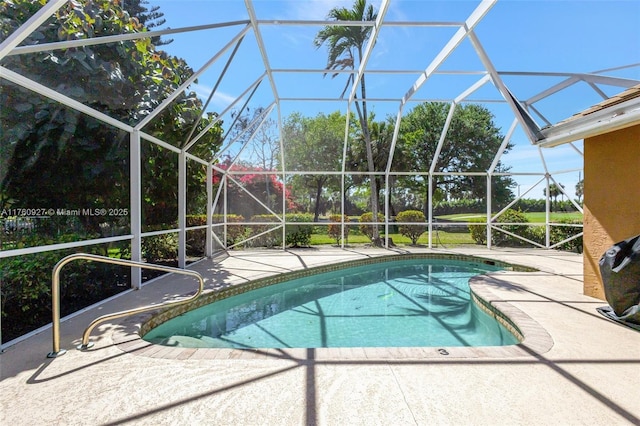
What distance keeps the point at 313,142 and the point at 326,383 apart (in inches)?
441

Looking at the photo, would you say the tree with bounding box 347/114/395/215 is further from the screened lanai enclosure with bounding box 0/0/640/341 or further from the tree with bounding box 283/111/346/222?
the tree with bounding box 283/111/346/222

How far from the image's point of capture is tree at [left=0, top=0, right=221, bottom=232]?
324 cm

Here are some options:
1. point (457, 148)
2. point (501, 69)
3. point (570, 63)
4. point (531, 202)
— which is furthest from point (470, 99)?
point (457, 148)

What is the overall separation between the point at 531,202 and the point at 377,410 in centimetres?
1107

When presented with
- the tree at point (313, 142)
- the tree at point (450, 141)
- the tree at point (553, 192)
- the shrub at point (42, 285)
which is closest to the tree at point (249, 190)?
the tree at point (313, 142)

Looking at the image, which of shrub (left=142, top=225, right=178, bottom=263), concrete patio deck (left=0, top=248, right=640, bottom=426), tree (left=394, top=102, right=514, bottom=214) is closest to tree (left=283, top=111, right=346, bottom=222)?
tree (left=394, top=102, right=514, bottom=214)

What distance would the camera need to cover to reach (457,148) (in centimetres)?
1392

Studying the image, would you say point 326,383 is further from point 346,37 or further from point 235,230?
point 346,37

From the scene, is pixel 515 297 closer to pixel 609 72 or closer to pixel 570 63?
pixel 609 72

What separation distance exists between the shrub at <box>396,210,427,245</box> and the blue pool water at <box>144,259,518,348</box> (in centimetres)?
434

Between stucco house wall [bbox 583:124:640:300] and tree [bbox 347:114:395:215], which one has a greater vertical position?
tree [bbox 347:114:395:215]

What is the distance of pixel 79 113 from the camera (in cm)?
388

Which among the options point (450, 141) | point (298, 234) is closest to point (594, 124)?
point (298, 234)

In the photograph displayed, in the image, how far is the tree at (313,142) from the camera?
12.4m
